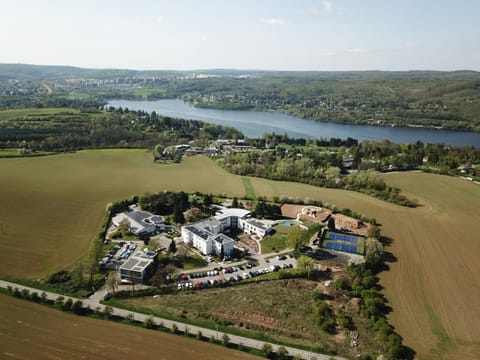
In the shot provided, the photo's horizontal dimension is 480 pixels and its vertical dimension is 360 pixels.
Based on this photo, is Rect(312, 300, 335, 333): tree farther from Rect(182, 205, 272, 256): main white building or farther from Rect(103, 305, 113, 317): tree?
Rect(103, 305, 113, 317): tree

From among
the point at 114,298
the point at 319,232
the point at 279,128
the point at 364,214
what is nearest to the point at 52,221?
the point at 114,298

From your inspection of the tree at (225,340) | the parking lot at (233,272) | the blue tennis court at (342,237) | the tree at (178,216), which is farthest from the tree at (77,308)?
the blue tennis court at (342,237)

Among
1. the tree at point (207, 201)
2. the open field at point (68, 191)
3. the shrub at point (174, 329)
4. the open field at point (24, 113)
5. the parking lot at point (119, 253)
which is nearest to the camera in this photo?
the shrub at point (174, 329)

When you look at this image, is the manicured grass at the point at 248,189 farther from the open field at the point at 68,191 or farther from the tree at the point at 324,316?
the tree at the point at 324,316

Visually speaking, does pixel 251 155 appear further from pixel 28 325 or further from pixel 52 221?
pixel 28 325

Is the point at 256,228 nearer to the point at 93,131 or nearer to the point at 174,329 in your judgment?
the point at 174,329

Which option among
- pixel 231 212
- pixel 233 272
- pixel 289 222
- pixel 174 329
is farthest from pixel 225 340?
pixel 289 222
